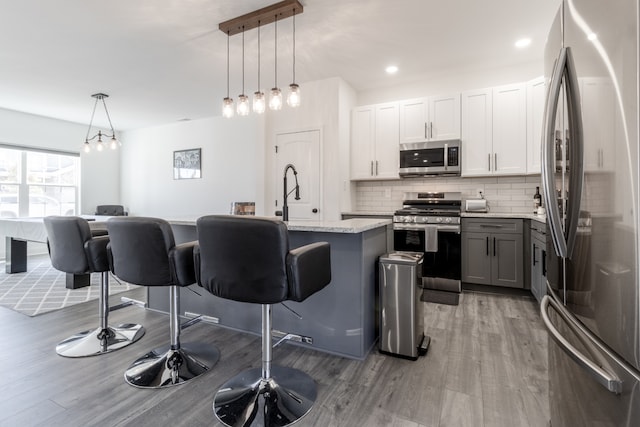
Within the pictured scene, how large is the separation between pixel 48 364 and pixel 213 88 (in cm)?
398

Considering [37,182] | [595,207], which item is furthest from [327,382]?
[37,182]

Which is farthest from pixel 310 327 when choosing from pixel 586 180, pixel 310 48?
pixel 310 48

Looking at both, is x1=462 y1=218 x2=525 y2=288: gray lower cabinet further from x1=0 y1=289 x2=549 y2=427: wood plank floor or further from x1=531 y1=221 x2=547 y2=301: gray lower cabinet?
x1=0 y1=289 x2=549 y2=427: wood plank floor

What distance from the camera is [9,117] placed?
→ 5.80m

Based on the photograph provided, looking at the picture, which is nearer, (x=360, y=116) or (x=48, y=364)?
(x=48, y=364)

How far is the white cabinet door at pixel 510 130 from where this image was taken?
12.4ft

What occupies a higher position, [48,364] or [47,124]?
[47,124]

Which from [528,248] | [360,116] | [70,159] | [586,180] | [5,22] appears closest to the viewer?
[586,180]

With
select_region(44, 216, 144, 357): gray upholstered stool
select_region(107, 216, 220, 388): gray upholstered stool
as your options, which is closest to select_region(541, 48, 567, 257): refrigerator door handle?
select_region(107, 216, 220, 388): gray upholstered stool

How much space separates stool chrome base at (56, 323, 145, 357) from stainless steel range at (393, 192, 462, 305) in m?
2.91

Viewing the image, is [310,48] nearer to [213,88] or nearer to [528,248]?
[213,88]

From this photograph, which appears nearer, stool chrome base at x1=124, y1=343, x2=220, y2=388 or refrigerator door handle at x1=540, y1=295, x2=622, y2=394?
refrigerator door handle at x1=540, y1=295, x2=622, y2=394

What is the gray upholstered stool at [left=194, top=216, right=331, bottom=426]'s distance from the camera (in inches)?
58.5

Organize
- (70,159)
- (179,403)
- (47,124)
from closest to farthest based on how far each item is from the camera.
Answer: (179,403) → (47,124) → (70,159)
